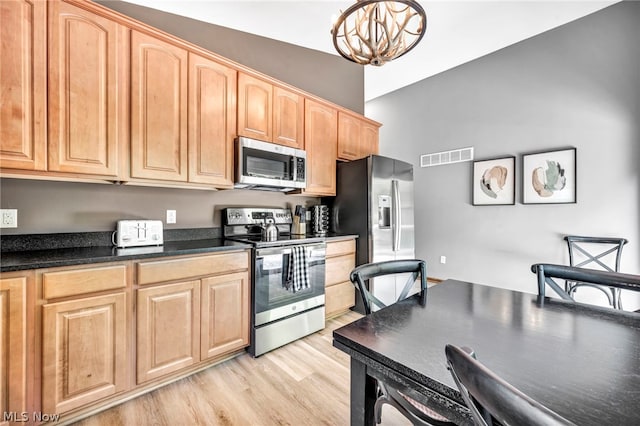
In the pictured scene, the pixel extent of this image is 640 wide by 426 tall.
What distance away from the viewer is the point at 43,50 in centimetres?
156

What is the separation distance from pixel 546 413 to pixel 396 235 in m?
2.91

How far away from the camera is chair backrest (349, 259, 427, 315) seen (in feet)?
4.11

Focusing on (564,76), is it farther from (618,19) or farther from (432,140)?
(432,140)

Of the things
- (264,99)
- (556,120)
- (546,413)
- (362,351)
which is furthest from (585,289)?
(264,99)

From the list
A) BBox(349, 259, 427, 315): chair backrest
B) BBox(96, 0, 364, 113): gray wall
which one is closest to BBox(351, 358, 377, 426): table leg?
BBox(349, 259, 427, 315): chair backrest

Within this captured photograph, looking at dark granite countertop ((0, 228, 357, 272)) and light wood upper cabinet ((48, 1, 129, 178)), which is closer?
dark granite countertop ((0, 228, 357, 272))

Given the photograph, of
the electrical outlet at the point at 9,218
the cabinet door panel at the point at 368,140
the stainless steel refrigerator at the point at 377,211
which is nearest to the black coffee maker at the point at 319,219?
the stainless steel refrigerator at the point at 377,211

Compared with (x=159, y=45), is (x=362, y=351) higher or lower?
lower

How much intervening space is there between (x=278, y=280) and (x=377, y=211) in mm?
1394

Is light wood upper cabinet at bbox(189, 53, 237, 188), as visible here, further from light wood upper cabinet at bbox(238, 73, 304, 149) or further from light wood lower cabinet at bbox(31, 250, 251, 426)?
light wood lower cabinet at bbox(31, 250, 251, 426)

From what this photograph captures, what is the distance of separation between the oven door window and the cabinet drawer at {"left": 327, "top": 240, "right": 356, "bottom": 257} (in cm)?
23

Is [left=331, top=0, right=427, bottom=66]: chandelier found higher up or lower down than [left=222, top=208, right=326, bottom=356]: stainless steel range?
higher up

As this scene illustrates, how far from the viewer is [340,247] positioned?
295 centimetres

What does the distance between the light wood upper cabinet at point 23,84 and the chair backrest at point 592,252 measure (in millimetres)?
4653
